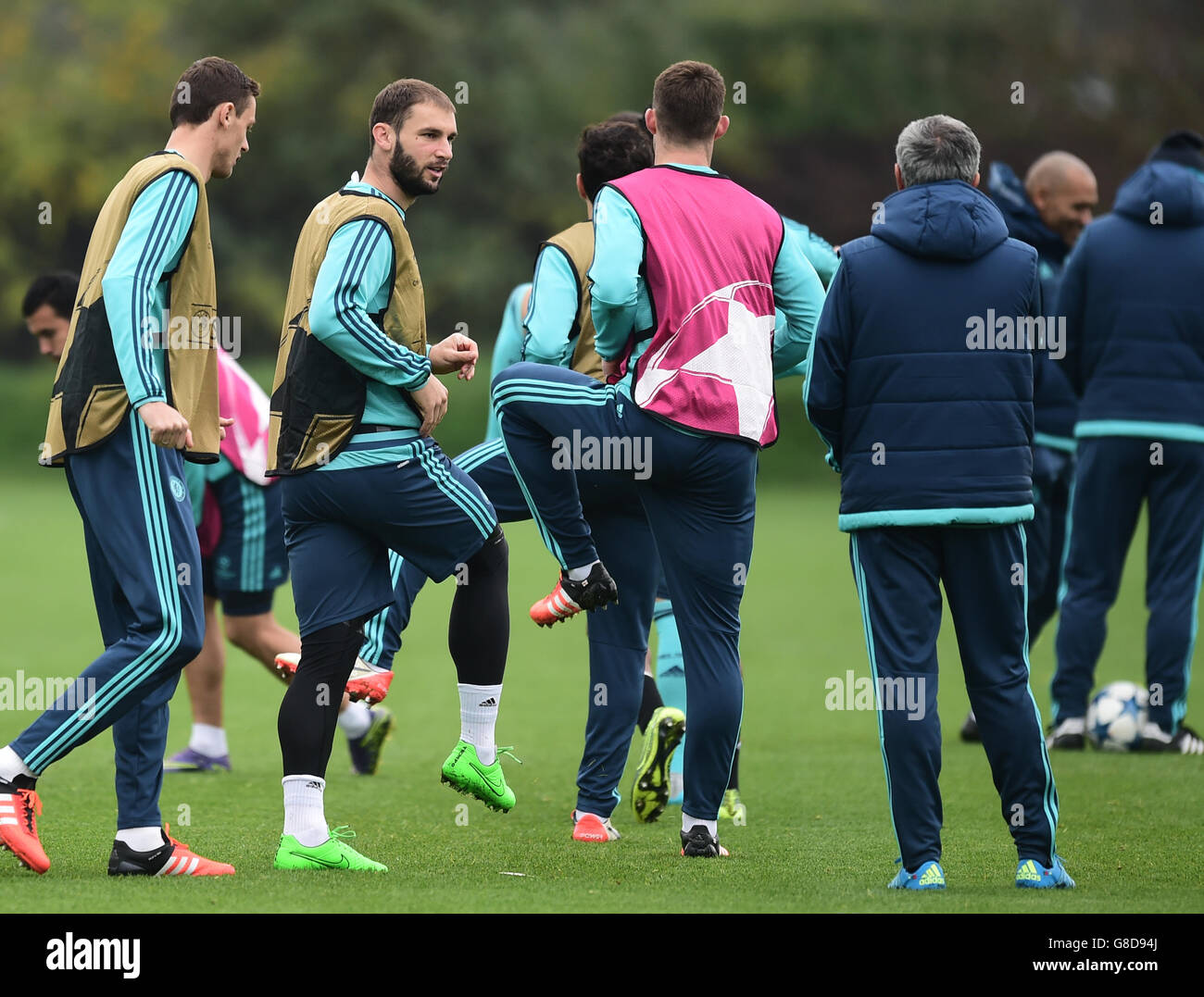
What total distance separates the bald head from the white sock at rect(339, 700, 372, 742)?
14.2 feet

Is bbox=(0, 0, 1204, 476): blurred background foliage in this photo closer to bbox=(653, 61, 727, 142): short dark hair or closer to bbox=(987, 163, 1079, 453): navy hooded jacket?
bbox=(987, 163, 1079, 453): navy hooded jacket

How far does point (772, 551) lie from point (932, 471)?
49.2 feet

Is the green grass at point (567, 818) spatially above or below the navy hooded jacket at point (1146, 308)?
below

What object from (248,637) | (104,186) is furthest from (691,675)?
(104,186)

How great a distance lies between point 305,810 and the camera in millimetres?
5301

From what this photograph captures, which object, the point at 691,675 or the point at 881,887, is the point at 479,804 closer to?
the point at 691,675

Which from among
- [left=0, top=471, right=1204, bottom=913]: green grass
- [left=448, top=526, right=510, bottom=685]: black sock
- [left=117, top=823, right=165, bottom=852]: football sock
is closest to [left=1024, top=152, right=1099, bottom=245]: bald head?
[left=0, top=471, right=1204, bottom=913]: green grass

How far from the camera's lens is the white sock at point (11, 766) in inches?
199

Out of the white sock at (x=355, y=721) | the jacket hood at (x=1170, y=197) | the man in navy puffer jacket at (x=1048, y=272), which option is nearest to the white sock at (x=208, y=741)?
the white sock at (x=355, y=721)

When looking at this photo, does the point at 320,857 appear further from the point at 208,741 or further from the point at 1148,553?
the point at 1148,553

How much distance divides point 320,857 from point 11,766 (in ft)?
3.01

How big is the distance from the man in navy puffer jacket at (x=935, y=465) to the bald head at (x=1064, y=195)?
4.27m

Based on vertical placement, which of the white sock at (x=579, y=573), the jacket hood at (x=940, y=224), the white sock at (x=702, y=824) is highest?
the jacket hood at (x=940, y=224)

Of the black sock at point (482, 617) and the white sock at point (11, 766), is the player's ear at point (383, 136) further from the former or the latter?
the white sock at point (11, 766)
